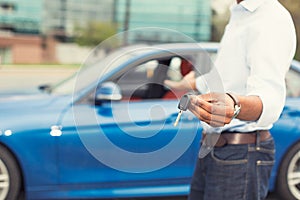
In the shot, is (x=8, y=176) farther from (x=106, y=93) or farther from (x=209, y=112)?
(x=209, y=112)

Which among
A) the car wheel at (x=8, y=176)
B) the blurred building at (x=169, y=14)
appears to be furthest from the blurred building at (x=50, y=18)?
the car wheel at (x=8, y=176)

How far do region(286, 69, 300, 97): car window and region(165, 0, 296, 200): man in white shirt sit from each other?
6.83ft

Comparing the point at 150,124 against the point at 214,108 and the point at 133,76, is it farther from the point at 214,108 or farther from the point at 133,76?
the point at 133,76

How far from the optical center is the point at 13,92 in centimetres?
393

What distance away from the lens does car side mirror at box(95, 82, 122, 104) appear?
10.9 ft

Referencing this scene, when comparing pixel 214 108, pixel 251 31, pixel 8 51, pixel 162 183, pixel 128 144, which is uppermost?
pixel 251 31

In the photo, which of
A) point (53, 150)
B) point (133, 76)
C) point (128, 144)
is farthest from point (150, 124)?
point (133, 76)

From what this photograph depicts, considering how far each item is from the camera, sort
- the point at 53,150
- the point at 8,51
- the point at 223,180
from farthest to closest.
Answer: the point at 8,51 < the point at 53,150 < the point at 223,180

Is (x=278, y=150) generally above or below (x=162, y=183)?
above

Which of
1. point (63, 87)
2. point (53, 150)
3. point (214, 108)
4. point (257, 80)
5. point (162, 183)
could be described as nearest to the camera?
point (214, 108)

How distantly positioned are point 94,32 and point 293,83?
22.1m

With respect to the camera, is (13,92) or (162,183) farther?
(13,92)

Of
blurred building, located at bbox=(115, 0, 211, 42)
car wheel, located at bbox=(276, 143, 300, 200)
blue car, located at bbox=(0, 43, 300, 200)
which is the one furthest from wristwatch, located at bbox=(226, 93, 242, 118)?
blurred building, located at bbox=(115, 0, 211, 42)

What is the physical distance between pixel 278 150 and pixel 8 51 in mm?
23198
